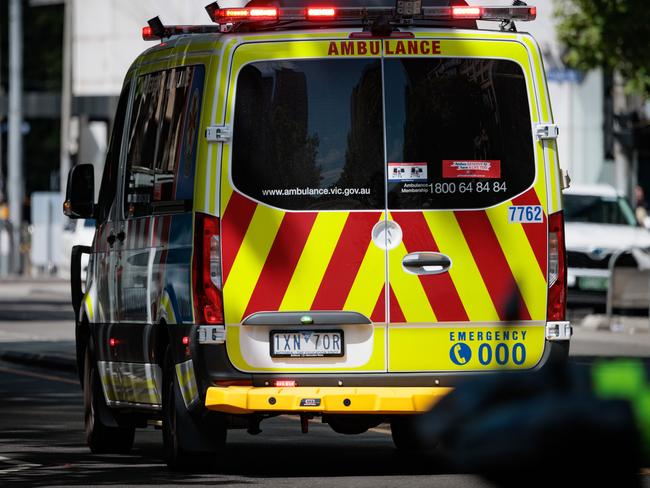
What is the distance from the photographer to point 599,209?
25.8 m

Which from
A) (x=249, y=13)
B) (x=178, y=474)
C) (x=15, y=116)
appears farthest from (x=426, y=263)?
(x=15, y=116)

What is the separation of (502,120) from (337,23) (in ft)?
3.11

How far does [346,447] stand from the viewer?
423 inches

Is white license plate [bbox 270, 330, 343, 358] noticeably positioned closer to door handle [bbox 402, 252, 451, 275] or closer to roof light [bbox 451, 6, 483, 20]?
door handle [bbox 402, 252, 451, 275]

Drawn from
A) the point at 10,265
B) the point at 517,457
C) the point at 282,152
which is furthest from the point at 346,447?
the point at 10,265

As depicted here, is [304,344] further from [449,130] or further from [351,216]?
[449,130]

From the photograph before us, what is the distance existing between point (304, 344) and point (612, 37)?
Result: 2029 cm

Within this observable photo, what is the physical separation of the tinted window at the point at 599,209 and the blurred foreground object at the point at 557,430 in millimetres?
22783

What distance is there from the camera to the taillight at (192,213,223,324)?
873 cm

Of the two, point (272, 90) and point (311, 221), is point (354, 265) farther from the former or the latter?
point (272, 90)

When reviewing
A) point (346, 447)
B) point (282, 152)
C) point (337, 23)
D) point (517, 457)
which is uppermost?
point (337, 23)

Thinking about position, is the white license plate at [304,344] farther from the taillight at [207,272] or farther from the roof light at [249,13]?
the roof light at [249,13]

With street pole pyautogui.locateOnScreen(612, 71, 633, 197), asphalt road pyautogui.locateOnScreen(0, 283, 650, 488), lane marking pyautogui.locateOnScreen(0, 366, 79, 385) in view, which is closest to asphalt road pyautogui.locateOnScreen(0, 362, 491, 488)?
asphalt road pyautogui.locateOnScreen(0, 283, 650, 488)

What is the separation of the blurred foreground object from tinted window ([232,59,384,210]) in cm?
599
